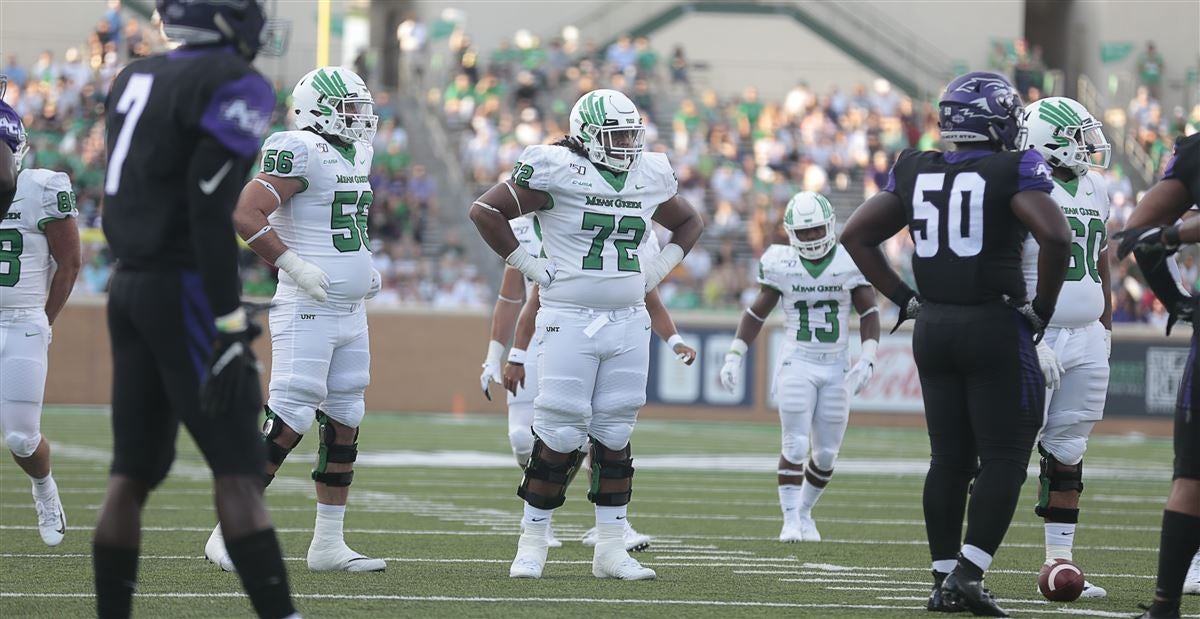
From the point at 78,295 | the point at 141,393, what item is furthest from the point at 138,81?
the point at 78,295

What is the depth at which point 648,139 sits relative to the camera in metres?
24.2

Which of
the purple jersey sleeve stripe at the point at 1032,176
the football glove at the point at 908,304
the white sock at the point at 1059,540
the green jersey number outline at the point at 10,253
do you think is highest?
the purple jersey sleeve stripe at the point at 1032,176

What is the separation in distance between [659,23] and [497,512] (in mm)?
21242

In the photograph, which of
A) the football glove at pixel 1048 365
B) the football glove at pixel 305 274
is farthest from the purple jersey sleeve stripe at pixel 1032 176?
the football glove at pixel 305 274

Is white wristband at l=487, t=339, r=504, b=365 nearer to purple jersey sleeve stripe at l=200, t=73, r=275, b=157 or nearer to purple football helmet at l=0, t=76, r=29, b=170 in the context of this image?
purple football helmet at l=0, t=76, r=29, b=170

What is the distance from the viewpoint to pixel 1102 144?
7.44 metres

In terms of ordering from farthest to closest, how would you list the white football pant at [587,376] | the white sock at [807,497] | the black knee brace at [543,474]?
the white sock at [807,497] → the black knee brace at [543,474] → the white football pant at [587,376]

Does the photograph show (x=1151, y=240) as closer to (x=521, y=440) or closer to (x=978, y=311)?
(x=978, y=311)

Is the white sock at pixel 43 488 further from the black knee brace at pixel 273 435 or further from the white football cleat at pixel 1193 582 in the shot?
the white football cleat at pixel 1193 582

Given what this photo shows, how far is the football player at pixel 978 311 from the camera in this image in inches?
227

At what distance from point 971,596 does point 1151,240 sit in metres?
1.38

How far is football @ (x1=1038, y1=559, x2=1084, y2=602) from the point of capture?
20.9 ft

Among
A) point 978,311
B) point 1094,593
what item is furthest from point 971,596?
point 1094,593

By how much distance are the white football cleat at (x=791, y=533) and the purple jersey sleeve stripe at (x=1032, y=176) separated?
350cm
